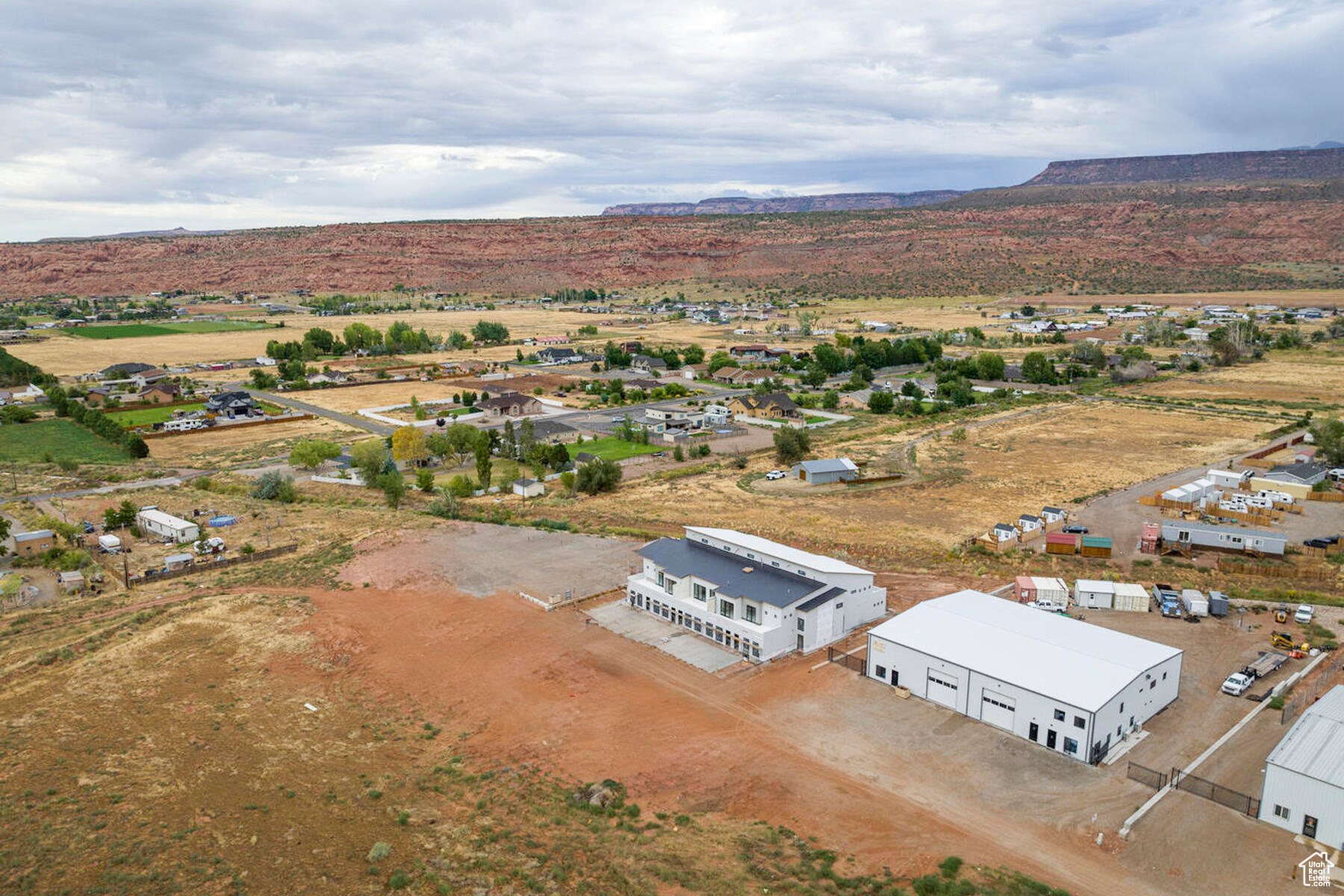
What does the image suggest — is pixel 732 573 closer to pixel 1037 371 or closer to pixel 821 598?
pixel 821 598

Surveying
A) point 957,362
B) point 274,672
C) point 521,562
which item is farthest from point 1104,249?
point 274,672

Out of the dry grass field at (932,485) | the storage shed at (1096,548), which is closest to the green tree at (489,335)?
the dry grass field at (932,485)

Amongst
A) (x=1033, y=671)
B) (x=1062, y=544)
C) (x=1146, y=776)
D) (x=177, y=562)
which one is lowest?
(x=1146, y=776)

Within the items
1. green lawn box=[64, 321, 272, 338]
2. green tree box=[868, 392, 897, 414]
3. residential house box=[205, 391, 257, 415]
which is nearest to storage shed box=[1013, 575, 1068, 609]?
green tree box=[868, 392, 897, 414]

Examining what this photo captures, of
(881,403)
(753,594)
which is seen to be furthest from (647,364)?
(753,594)

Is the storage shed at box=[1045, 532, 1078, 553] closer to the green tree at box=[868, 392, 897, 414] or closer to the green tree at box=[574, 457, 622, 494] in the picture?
the green tree at box=[574, 457, 622, 494]

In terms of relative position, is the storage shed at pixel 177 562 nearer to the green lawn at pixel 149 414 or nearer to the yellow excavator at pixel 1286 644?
the green lawn at pixel 149 414
